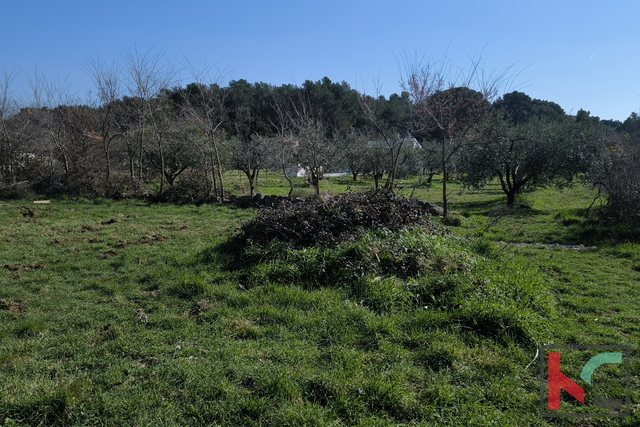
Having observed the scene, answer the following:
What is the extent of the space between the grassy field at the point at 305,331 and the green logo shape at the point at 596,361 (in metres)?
0.09

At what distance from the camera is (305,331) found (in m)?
3.93

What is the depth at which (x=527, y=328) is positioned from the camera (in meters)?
3.86

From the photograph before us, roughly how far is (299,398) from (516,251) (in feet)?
19.8

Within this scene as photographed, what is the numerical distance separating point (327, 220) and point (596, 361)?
3.92 m

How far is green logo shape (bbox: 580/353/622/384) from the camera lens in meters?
3.24

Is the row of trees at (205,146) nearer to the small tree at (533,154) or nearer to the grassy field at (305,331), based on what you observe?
the small tree at (533,154)

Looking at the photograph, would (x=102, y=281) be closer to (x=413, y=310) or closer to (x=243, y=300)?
A: (x=243, y=300)

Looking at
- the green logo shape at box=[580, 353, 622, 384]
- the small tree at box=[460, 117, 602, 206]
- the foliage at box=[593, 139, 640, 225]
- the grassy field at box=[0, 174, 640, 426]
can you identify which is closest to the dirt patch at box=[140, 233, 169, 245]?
the grassy field at box=[0, 174, 640, 426]

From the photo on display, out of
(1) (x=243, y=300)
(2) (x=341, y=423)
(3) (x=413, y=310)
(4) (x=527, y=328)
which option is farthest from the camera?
(1) (x=243, y=300)

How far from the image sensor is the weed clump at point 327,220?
6191 mm

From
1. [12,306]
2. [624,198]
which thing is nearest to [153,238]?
[12,306]

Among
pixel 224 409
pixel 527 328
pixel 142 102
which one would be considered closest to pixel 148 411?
pixel 224 409

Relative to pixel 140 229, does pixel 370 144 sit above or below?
above

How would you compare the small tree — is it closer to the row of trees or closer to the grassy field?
the row of trees
